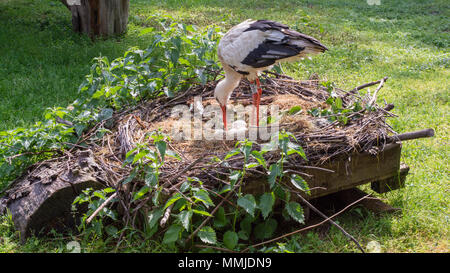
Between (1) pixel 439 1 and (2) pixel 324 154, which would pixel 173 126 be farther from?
(1) pixel 439 1

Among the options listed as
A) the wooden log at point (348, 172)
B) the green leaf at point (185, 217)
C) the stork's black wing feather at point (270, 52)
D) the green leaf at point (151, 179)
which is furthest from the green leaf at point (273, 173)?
the stork's black wing feather at point (270, 52)

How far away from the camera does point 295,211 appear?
11.7 feet

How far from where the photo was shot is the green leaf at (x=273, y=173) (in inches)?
135

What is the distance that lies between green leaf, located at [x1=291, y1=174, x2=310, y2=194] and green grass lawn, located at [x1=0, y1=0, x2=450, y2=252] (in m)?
0.46

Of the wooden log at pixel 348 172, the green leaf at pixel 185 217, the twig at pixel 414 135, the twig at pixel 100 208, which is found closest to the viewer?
the green leaf at pixel 185 217

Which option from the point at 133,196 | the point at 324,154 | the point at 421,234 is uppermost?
the point at 324,154

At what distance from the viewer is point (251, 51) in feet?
14.0

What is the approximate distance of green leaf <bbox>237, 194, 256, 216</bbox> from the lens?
3.32 m

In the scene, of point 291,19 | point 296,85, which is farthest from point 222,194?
point 291,19

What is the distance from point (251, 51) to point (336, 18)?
7314mm

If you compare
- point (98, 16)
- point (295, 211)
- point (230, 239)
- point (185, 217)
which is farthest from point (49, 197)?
point (98, 16)

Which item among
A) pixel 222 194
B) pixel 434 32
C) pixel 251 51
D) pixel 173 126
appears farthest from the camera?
pixel 434 32

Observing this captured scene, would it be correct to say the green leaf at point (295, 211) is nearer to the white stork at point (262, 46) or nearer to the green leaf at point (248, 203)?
the green leaf at point (248, 203)

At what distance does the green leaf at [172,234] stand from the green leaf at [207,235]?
0.15 m
